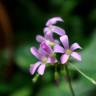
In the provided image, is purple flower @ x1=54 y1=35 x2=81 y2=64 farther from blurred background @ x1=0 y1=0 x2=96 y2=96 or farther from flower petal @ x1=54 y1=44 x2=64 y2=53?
blurred background @ x1=0 y1=0 x2=96 y2=96

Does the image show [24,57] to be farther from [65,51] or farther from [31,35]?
[65,51]

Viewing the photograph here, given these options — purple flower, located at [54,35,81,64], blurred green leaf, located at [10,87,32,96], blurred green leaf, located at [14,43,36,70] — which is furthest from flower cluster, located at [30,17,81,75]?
blurred green leaf, located at [14,43,36,70]

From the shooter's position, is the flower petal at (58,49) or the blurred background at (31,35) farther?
the blurred background at (31,35)

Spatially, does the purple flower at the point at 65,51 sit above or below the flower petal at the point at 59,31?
below

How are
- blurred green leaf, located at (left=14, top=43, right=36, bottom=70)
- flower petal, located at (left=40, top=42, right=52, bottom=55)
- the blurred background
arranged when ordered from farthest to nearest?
blurred green leaf, located at (left=14, top=43, right=36, bottom=70) → the blurred background → flower petal, located at (left=40, top=42, right=52, bottom=55)

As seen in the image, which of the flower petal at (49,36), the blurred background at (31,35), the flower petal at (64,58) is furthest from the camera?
the blurred background at (31,35)

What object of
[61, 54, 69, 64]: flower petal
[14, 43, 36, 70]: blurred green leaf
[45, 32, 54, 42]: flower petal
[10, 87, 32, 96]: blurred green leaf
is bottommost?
[10, 87, 32, 96]: blurred green leaf

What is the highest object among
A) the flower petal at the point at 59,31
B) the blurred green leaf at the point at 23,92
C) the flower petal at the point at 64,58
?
the flower petal at the point at 59,31

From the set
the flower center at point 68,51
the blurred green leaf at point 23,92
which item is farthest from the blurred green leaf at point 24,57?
the flower center at point 68,51

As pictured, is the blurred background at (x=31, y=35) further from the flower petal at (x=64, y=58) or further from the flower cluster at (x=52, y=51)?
the flower petal at (x=64, y=58)
